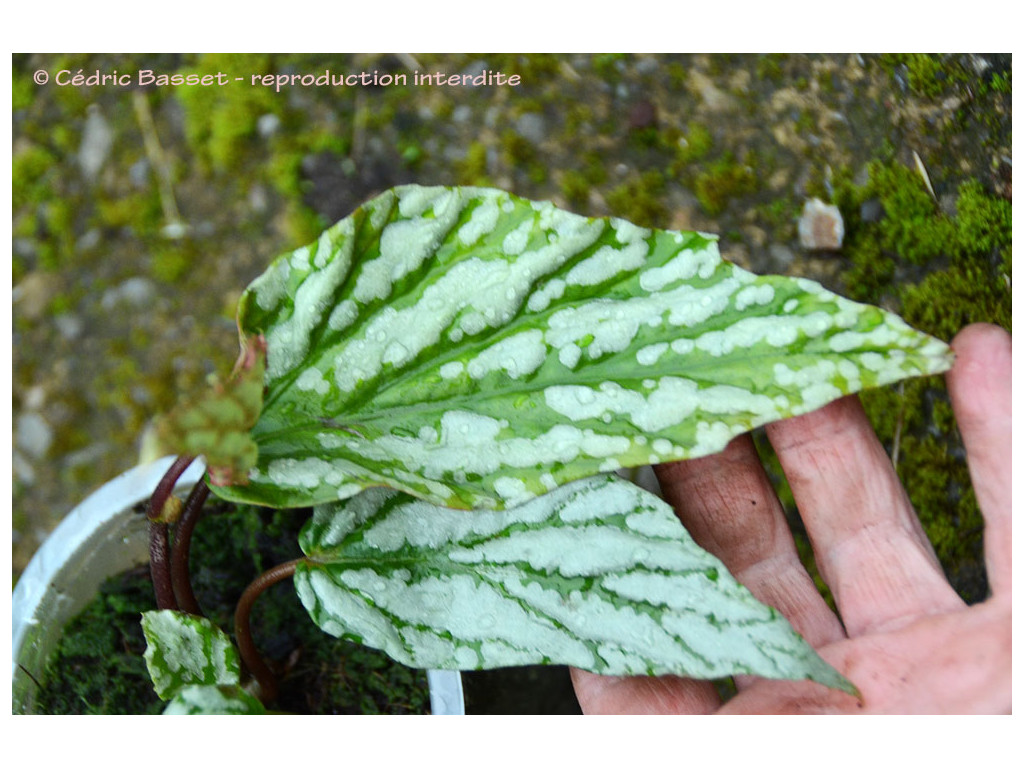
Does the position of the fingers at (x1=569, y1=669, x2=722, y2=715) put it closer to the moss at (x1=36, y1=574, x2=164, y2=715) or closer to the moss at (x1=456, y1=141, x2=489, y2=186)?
the moss at (x1=36, y1=574, x2=164, y2=715)

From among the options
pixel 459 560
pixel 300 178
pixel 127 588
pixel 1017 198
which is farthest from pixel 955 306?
pixel 127 588

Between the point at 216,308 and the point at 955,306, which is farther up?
the point at 216,308

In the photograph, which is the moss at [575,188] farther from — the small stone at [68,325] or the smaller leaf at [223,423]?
the small stone at [68,325]

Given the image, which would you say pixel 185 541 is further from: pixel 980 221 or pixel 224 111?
pixel 980 221

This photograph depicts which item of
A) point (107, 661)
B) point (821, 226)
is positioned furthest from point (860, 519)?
point (107, 661)

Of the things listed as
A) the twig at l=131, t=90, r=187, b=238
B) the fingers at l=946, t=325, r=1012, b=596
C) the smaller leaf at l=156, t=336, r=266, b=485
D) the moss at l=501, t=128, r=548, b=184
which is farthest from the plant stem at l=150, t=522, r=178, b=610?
the fingers at l=946, t=325, r=1012, b=596

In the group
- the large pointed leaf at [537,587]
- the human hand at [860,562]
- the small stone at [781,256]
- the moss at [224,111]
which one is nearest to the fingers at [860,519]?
the human hand at [860,562]

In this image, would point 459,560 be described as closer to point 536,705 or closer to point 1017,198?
point 536,705
